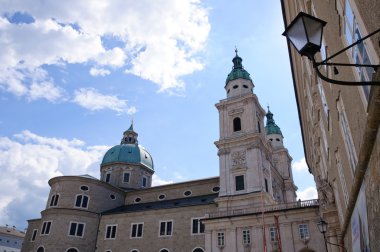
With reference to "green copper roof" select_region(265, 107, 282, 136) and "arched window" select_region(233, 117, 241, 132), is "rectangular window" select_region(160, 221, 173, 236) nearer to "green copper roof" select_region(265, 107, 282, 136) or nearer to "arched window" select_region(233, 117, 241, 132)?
"arched window" select_region(233, 117, 241, 132)

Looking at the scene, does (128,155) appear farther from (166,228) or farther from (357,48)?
(357,48)

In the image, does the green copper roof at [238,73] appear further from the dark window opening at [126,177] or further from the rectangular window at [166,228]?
the dark window opening at [126,177]

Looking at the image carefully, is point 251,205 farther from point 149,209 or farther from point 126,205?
point 126,205

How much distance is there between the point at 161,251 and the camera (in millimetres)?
36875

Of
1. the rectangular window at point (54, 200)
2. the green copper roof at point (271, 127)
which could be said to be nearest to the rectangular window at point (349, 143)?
the rectangular window at point (54, 200)

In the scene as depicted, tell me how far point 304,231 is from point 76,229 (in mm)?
28668

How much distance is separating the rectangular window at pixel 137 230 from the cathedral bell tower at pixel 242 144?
11.5m

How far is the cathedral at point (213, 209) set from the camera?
91.5 feet

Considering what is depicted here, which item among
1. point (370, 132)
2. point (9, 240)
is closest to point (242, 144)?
point (370, 132)

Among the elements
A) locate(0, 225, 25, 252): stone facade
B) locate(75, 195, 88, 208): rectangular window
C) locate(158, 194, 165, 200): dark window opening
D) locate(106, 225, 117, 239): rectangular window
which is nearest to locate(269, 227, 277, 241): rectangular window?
locate(106, 225, 117, 239): rectangular window

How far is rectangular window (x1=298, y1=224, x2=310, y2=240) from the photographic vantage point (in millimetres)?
26125

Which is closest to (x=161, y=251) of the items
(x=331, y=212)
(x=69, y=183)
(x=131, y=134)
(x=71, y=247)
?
(x=71, y=247)

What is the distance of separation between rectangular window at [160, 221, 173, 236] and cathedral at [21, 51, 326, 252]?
81 mm

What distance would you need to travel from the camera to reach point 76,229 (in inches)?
1617
